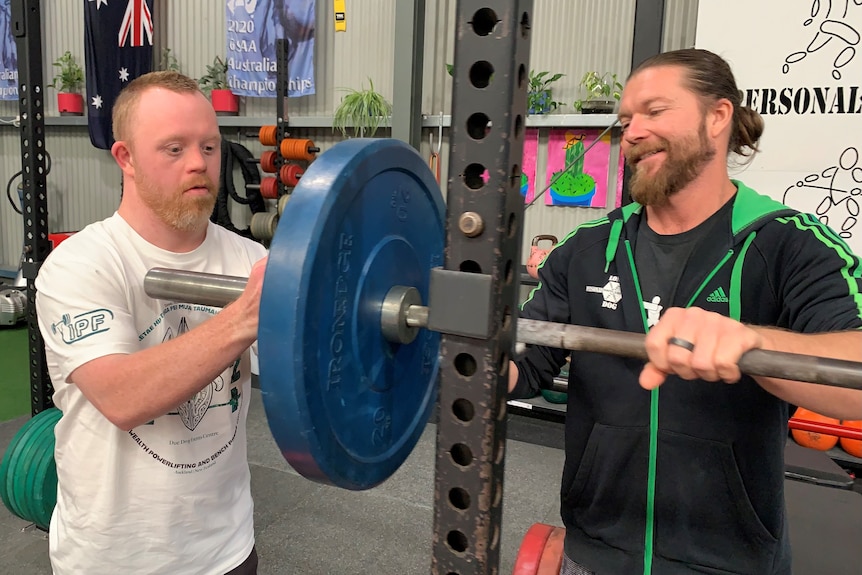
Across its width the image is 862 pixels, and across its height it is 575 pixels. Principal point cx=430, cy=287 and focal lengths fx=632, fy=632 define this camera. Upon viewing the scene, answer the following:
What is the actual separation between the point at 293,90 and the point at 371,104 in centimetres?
74

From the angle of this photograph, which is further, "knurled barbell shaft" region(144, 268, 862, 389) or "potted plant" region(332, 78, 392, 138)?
"potted plant" region(332, 78, 392, 138)

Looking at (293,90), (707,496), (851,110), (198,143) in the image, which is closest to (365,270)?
(198,143)

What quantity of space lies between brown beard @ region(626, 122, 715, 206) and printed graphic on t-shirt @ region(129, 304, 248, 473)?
0.88m

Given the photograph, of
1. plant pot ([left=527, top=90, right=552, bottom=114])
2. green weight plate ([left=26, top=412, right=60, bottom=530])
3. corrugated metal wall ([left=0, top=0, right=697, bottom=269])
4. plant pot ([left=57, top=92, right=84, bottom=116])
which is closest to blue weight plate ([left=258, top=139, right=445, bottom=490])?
green weight plate ([left=26, top=412, right=60, bottom=530])

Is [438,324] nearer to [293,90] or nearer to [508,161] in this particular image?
[508,161]

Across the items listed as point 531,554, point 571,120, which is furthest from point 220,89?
point 531,554

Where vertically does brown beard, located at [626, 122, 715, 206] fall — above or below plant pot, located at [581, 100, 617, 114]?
below

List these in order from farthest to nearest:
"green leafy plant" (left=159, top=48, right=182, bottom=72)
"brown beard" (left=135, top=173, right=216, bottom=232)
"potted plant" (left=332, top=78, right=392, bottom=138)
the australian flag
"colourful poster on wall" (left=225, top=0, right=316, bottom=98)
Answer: "green leafy plant" (left=159, top=48, right=182, bottom=72) → the australian flag → "colourful poster on wall" (left=225, top=0, right=316, bottom=98) → "potted plant" (left=332, top=78, right=392, bottom=138) → "brown beard" (left=135, top=173, right=216, bottom=232)

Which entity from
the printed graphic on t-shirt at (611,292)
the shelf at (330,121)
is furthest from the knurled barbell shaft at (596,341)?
the shelf at (330,121)

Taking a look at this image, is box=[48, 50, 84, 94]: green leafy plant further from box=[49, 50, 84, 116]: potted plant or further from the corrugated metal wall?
the corrugated metal wall

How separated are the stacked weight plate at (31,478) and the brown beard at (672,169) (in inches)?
71.5

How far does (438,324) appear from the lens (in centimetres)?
64

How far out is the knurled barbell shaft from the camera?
0.65 m

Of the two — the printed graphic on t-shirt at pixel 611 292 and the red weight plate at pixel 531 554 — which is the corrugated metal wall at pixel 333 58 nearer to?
the printed graphic on t-shirt at pixel 611 292
